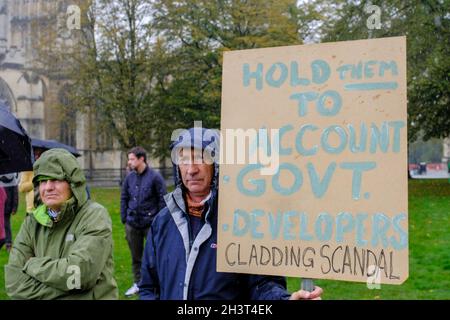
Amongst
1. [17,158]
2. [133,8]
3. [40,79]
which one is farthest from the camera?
[40,79]

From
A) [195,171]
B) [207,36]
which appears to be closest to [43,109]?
[207,36]

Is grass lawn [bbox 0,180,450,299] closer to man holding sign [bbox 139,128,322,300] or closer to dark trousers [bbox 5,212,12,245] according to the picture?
dark trousers [bbox 5,212,12,245]

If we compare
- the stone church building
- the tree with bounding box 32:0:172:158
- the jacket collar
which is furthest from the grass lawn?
the stone church building

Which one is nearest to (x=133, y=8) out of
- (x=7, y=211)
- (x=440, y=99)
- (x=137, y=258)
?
(x=440, y=99)

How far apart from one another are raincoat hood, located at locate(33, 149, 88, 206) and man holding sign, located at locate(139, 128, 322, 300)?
0.54m

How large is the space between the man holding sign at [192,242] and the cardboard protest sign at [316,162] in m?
0.11

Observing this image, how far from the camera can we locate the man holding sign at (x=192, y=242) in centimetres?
290

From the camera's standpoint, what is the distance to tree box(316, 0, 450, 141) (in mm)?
20047

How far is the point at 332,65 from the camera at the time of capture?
2.75m

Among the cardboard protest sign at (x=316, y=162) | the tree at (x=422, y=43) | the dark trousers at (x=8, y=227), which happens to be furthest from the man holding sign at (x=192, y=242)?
the tree at (x=422, y=43)

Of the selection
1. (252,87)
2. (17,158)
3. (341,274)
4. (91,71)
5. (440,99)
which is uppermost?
(91,71)

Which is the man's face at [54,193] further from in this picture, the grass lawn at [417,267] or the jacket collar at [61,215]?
the grass lawn at [417,267]
